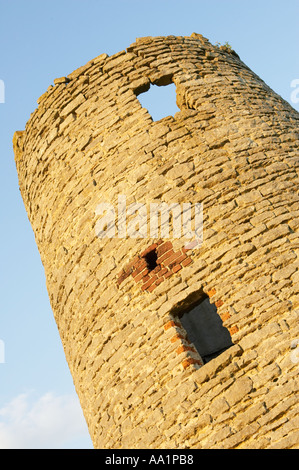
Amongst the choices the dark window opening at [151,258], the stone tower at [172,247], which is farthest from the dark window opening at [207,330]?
the dark window opening at [151,258]

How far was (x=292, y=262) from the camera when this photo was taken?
333cm

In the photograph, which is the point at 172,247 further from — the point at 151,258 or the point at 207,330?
the point at 207,330

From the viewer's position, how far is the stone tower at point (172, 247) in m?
3.06

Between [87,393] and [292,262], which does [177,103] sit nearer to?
[292,262]

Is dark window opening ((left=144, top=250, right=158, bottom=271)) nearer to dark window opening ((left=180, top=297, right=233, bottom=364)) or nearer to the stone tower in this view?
the stone tower

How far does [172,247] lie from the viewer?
12.1 ft

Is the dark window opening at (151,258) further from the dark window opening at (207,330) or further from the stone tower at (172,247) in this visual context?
the dark window opening at (207,330)

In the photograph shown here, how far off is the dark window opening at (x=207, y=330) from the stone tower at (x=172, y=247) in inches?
2.3

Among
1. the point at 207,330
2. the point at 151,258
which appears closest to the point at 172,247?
the point at 151,258

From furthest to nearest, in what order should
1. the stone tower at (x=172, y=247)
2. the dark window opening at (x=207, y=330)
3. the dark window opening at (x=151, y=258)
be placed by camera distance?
1. the dark window opening at (x=207, y=330)
2. the dark window opening at (x=151, y=258)
3. the stone tower at (x=172, y=247)

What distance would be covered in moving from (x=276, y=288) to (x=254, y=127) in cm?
183

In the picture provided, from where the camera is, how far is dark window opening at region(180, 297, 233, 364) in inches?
215

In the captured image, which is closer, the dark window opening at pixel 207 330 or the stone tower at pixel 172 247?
the stone tower at pixel 172 247
